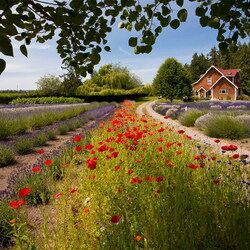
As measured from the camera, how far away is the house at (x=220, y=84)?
39.3 m

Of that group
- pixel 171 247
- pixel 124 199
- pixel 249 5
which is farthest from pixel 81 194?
pixel 249 5

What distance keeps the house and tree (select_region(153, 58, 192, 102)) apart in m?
15.3

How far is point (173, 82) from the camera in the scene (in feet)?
93.4

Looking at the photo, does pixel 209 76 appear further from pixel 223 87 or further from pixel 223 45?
pixel 223 45

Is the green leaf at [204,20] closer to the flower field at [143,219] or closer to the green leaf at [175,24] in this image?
the green leaf at [175,24]

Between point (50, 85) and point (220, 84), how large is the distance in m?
36.5

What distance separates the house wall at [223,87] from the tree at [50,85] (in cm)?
3352

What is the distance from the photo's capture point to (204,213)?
1.93m

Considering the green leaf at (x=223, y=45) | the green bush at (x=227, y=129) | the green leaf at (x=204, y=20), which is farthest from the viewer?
the green bush at (x=227, y=129)

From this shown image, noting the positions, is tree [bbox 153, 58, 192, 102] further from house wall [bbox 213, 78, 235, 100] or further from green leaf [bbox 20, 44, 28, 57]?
green leaf [bbox 20, 44, 28, 57]

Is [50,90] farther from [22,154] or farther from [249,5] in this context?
[249,5]

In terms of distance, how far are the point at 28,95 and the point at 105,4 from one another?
39586 mm

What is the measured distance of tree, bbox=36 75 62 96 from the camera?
4239 centimetres

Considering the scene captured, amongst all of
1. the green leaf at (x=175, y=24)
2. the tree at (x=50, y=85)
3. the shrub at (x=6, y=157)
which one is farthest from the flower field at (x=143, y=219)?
the tree at (x=50, y=85)
